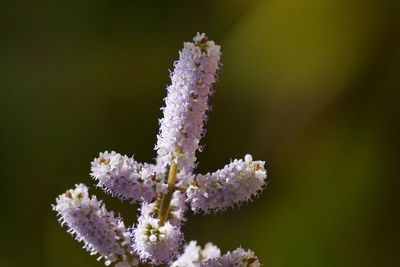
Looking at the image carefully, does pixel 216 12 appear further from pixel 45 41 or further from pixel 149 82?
pixel 45 41

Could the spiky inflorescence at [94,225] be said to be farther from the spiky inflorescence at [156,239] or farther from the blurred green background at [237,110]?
the blurred green background at [237,110]

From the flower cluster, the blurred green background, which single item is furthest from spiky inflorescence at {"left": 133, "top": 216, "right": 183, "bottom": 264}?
the blurred green background

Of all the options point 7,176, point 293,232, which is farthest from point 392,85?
point 7,176

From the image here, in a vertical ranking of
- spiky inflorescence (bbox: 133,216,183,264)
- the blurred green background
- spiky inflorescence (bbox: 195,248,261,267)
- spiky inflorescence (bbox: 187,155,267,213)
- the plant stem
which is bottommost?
spiky inflorescence (bbox: 195,248,261,267)

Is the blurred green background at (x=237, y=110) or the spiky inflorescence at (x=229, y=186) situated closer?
the spiky inflorescence at (x=229, y=186)

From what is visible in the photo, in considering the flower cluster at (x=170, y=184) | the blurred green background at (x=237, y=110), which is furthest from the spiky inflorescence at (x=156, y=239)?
the blurred green background at (x=237, y=110)

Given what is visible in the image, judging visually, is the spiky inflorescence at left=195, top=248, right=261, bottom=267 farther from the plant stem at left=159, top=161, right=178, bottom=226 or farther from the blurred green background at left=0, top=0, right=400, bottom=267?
the blurred green background at left=0, top=0, right=400, bottom=267

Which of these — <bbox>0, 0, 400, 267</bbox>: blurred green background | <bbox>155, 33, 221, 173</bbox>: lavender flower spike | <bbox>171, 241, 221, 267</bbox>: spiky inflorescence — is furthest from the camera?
<bbox>0, 0, 400, 267</bbox>: blurred green background
